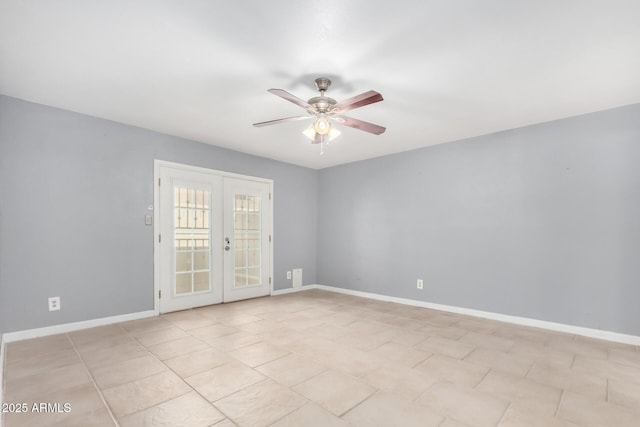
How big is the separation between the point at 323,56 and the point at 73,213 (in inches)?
127

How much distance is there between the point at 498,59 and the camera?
238 cm

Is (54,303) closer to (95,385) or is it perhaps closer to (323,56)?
(95,385)

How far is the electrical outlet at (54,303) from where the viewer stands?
332cm

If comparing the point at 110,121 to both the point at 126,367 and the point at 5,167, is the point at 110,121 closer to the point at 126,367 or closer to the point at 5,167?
the point at 5,167

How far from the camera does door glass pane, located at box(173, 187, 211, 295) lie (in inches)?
172

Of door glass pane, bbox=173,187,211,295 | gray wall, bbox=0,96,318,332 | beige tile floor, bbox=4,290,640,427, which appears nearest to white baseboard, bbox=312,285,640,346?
beige tile floor, bbox=4,290,640,427

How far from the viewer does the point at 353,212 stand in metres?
5.71

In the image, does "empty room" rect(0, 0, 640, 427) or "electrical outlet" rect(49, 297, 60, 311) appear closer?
"empty room" rect(0, 0, 640, 427)

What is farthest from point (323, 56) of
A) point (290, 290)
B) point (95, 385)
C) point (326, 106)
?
point (290, 290)

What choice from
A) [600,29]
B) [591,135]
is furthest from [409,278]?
[600,29]

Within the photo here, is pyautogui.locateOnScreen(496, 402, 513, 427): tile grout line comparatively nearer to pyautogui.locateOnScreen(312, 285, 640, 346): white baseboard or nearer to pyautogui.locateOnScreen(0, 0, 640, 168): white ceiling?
pyautogui.locateOnScreen(312, 285, 640, 346): white baseboard

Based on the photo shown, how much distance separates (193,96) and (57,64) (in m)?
1.02

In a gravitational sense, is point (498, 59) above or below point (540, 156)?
above

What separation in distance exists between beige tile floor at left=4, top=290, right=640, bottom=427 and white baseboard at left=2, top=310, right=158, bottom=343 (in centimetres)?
12
